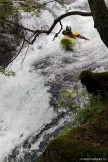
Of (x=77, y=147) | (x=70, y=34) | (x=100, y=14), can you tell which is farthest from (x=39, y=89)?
(x=77, y=147)

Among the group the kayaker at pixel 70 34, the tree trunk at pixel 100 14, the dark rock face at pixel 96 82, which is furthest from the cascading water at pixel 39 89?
the tree trunk at pixel 100 14

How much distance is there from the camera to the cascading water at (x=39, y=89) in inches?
273

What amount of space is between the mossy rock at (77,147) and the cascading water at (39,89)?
8.36 feet

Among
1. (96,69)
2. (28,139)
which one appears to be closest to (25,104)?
(28,139)

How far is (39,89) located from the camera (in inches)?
328

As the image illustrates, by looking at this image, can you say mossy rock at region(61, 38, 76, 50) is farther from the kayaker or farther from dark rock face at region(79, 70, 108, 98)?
dark rock face at region(79, 70, 108, 98)

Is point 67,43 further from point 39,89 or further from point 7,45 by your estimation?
point 39,89

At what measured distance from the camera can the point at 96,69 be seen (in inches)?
334

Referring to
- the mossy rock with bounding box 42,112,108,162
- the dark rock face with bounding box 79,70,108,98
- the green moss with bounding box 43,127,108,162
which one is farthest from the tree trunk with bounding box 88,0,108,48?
the green moss with bounding box 43,127,108,162

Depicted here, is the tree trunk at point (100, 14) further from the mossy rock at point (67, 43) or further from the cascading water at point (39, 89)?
the mossy rock at point (67, 43)

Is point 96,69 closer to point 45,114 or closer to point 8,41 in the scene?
point 45,114

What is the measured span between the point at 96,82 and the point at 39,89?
116 inches

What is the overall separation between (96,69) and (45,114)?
6.02 ft


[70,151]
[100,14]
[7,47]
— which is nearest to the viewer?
[70,151]
